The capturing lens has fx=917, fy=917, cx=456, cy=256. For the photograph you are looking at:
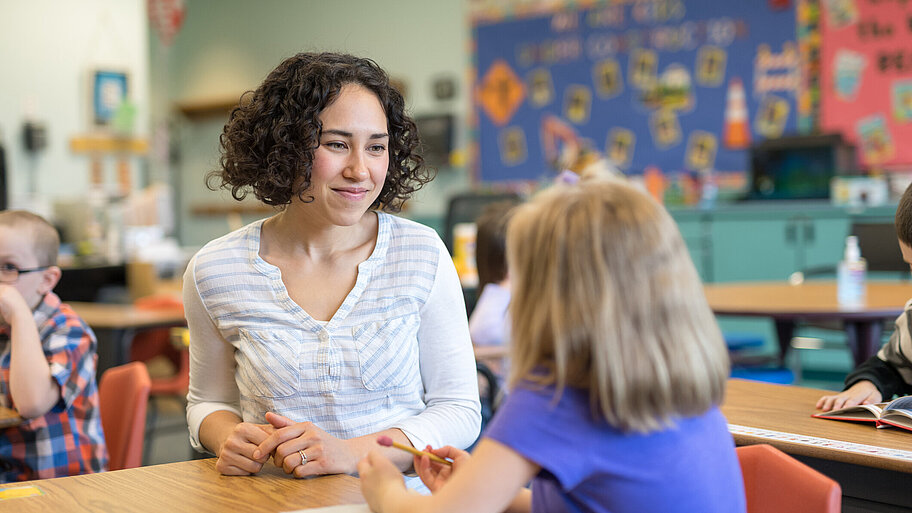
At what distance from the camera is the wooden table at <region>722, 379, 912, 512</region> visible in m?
1.32

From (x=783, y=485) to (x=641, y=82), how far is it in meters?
5.62

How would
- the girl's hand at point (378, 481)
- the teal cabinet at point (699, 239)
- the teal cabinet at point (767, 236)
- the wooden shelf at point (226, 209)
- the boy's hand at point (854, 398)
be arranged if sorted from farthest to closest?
1. the wooden shelf at point (226, 209)
2. the teal cabinet at point (699, 239)
3. the teal cabinet at point (767, 236)
4. the boy's hand at point (854, 398)
5. the girl's hand at point (378, 481)

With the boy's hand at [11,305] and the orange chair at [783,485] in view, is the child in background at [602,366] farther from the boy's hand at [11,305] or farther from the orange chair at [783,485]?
the boy's hand at [11,305]

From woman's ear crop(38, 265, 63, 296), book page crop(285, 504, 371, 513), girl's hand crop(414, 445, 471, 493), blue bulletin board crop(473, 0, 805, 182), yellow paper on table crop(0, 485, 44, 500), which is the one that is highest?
blue bulletin board crop(473, 0, 805, 182)

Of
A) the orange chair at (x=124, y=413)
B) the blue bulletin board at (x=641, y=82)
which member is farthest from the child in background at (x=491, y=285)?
the blue bulletin board at (x=641, y=82)

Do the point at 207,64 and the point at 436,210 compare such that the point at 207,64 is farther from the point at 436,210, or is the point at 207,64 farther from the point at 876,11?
the point at 876,11

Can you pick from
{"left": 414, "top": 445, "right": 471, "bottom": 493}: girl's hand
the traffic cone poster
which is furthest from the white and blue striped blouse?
the traffic cone poster

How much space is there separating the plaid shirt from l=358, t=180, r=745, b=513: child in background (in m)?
1.26

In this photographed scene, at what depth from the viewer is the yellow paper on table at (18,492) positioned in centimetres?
119

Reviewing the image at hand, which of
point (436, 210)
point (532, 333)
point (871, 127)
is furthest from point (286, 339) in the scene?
point (436, 210)

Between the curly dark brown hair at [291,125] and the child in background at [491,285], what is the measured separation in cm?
122

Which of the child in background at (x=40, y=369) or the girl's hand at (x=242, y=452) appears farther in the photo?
the child in background at (x=40, y=369)

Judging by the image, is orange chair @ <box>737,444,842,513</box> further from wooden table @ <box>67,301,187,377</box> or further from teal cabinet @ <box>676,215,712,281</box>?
teal cabinet @ <box>676,215,712,281</box>

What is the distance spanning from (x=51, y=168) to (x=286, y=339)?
5568 millimetres
